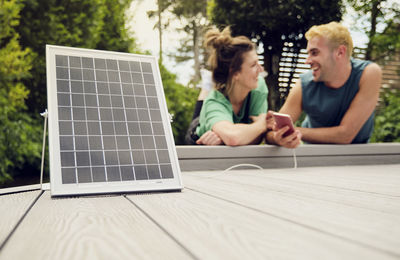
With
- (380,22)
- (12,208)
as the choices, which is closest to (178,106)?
(380,22)

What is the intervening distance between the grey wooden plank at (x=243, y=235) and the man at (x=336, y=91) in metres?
1.88

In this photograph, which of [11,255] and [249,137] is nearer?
[11,255]

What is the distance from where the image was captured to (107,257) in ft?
1.93

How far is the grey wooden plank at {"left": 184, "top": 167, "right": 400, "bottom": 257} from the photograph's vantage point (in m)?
0.68

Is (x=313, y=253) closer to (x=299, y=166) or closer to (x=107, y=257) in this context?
(x=107, y=257)

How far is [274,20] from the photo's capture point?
640cm

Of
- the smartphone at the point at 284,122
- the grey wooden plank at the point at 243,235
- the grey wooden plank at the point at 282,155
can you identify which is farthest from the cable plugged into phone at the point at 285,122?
the grey wooden plank at the point at 243,235

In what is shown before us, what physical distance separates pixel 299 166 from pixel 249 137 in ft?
1.29

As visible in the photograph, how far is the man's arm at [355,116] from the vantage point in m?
2.85

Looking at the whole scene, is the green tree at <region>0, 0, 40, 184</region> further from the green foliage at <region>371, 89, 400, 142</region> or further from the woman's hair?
the green foliage at <region>371, 89, 400, 142</region>

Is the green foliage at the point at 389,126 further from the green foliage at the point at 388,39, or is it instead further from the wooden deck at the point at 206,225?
the wooden deck at the point at 206,225

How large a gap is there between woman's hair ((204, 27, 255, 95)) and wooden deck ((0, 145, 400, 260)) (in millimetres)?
2125

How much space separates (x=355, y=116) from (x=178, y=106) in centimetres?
375

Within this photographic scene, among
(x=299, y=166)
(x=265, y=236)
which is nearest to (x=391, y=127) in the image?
(x=299, y=166)
